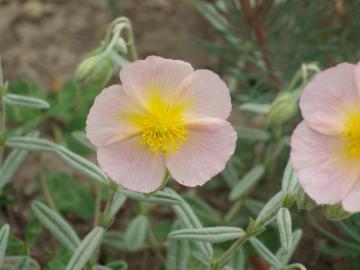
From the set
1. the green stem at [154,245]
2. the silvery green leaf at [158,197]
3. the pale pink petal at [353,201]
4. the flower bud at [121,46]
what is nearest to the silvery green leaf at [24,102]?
the flower bud at [121,46]

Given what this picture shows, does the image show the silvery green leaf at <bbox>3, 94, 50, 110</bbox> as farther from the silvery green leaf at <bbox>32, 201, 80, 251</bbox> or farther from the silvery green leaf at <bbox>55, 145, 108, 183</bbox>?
the silvery green leaf at <bbox>32, 201, 80, 251</bbox>

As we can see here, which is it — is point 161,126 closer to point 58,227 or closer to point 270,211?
point 270,211

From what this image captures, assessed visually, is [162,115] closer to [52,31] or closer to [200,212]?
[200,212]

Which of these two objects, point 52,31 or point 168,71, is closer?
point 168,71

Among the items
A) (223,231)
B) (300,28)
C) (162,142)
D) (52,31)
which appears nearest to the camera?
(162,142)

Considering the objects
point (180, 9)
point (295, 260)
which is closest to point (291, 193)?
point (295, 260)

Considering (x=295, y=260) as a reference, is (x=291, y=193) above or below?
above

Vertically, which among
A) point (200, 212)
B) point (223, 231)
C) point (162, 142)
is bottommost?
point (200, 212)
